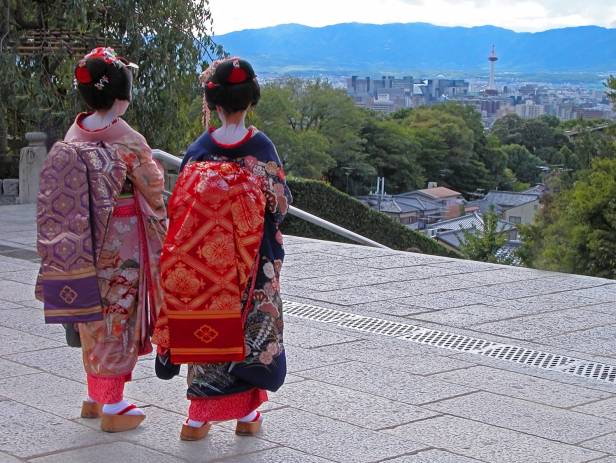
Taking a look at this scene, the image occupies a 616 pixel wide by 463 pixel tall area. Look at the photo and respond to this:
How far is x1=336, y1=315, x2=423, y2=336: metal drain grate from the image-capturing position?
621cm

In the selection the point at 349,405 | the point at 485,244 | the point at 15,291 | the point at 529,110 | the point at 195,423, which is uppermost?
the point at 195,423

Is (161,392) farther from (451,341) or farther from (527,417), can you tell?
(451,341)

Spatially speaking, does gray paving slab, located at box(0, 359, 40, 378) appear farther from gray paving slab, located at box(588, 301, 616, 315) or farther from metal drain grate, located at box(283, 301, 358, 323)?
gray paving slab, located at box(588, 301, 616, 315)

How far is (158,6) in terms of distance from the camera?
48.6 ft

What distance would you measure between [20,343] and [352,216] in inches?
520

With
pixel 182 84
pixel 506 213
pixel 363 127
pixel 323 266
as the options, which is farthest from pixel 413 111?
pixel 323 266

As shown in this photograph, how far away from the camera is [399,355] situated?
5648mm

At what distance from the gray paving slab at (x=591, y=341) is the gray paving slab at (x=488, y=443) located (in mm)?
1693

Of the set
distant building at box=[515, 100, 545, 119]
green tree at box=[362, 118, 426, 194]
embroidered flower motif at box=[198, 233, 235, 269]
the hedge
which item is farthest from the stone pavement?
distant building at box=[515, 100, 545, 119]

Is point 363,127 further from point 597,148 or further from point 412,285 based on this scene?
point 412,285

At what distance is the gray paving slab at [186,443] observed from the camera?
3.96 m

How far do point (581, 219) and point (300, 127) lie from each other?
5092 cm

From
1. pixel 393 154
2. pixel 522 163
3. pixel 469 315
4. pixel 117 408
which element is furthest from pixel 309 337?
pixel 522 163

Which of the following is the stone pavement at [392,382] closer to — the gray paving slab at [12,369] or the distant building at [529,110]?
the gray paving slab at [12,369]
